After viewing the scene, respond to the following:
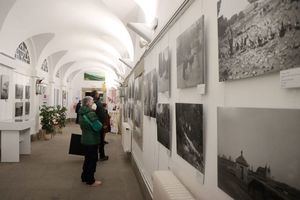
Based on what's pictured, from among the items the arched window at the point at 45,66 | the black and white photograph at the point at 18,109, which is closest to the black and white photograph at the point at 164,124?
the black and white photograph at the point at 18,109

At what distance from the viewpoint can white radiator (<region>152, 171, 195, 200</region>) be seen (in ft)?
8.26

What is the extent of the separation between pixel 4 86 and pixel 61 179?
14.6ft

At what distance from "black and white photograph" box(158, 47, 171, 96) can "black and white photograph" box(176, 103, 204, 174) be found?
2.07 ft

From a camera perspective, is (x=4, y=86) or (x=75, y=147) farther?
(x=4, y=86)

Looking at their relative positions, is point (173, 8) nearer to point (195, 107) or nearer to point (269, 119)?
point (195, 107)

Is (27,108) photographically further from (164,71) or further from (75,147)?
(164,71)

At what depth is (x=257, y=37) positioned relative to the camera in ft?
5.05

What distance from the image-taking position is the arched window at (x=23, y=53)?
11.4m

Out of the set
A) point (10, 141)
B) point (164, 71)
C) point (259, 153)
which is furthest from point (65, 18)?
point (259, 153)

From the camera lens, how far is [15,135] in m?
8.30

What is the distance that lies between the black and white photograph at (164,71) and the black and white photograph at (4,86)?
6.73 metres

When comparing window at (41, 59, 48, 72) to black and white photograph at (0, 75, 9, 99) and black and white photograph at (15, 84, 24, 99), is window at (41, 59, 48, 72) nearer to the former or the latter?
black and white photograph at (15, 84, 24, 99)

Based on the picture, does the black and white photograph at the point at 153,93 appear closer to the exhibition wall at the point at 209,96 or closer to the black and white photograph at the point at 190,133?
the exhibition wall at the point at 209,96

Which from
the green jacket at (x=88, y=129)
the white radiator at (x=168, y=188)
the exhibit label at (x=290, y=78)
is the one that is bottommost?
the white radiator at (x=168, y=188)
